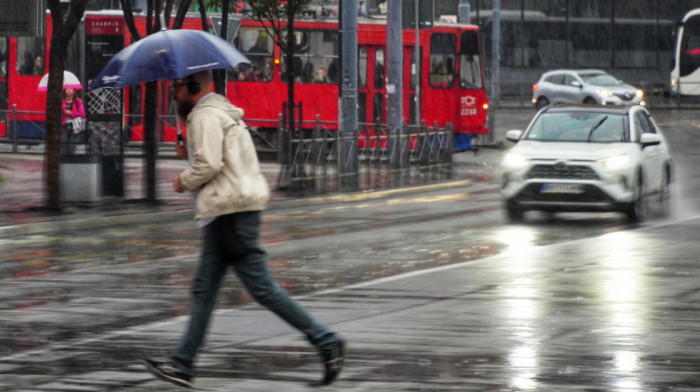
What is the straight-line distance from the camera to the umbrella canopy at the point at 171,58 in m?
8.06

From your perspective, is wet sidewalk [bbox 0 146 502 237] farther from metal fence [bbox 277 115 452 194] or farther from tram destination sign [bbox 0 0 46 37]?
tram destination sign [bbox 0 0 46 37]

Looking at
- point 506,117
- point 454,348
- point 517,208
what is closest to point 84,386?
point 454,348

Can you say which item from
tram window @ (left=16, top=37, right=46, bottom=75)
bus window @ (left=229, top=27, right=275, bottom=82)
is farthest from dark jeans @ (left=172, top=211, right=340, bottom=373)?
tram window @ (left=16, top=37, right=46, bottom=75)

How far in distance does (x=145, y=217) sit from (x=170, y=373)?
1203 cm

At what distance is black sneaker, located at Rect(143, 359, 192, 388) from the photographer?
307 inches

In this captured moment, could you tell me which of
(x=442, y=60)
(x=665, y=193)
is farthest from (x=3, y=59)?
(x=665, y=193)

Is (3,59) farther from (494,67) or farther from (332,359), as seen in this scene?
(332,359)

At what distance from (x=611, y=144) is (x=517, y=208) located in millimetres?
1588

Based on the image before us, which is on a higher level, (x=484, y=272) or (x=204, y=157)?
(x=204, y=157)

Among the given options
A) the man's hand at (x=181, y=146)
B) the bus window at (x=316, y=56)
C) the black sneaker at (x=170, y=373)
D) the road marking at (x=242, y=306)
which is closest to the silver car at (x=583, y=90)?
the bus window at (x=316, y=56)

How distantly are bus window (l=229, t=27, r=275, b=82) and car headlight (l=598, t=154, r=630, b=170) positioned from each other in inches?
738

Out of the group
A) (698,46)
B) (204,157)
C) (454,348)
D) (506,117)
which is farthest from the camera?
(698,46)

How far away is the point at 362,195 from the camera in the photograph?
23938mm

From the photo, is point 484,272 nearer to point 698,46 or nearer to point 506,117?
point 506,117
